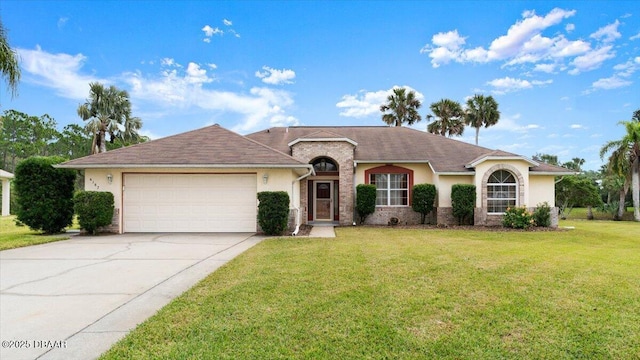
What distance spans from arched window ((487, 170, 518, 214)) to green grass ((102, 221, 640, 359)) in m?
8.07

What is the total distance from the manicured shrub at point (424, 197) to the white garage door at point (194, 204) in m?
7.98

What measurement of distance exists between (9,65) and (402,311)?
47.2 ft

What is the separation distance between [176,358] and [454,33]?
1929 centimetres

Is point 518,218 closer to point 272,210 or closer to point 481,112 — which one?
point 272,210

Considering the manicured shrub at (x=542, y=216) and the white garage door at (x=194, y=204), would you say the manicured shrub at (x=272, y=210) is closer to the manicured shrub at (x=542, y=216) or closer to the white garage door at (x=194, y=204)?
the white garage door at (x=194, y=204)

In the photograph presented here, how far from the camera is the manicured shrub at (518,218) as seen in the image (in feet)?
48.3

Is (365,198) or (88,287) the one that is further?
(365,198)

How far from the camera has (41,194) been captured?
12.9m

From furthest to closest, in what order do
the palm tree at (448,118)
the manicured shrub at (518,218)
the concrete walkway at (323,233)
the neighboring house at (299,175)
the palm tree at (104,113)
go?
the palm tree at (448,118) < the palm tree at (104,113) < the manicured shrub at (518,218) < the neighboring house at (299,175) < the concrete walkway at (323,233)

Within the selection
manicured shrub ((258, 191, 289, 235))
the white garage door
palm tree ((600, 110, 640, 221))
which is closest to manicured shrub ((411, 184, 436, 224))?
manicured shrub ((258, 191, 289, 235))

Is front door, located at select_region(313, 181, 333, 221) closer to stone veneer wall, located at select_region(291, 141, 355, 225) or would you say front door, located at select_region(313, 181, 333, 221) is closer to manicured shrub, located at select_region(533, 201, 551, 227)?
stone veneer wall, located at select_region(291, 141, 355, 225)

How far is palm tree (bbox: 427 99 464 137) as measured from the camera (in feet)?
103

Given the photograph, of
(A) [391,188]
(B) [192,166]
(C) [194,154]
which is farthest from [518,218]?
(C) [194,154]

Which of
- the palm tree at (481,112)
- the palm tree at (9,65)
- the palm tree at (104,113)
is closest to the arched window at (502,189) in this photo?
the palm tree at (481,112)
